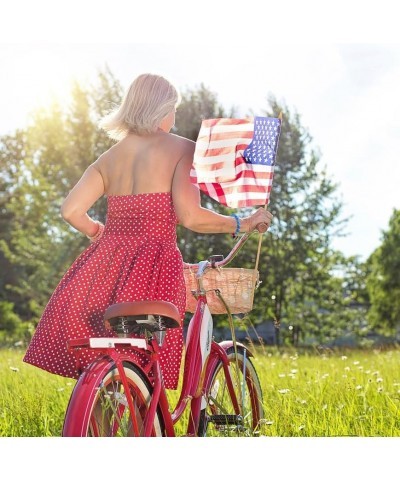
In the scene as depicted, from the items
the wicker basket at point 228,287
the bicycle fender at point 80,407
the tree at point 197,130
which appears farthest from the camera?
the tree at point 197,130

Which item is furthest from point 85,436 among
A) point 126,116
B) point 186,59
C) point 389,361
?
point 186,59

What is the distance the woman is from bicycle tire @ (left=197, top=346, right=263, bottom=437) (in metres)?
0.27

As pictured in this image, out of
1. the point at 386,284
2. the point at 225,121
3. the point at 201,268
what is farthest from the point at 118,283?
the point at 386,284

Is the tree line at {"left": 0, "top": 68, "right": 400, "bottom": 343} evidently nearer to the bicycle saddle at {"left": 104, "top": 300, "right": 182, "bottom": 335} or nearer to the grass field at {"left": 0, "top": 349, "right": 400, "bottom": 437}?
the grass field at {"left": 0, "top": 349, "right": 400, "bottom": 437}

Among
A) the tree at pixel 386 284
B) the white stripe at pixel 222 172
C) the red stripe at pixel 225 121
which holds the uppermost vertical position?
the red stripe at pixel 225 121

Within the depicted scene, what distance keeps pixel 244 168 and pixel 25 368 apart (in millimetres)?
4138

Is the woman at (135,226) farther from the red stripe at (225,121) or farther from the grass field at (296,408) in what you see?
the grass field at (296,408)

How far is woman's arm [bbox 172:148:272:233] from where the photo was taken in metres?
3.00

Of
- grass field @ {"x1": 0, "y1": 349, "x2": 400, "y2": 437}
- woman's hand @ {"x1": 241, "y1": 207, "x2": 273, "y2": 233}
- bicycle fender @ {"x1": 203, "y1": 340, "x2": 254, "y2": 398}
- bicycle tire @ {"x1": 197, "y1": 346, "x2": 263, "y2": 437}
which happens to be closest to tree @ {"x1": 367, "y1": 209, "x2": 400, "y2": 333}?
grass field @ {"x1": 0, "y1": 349, "x2": 400, "y2": 437}

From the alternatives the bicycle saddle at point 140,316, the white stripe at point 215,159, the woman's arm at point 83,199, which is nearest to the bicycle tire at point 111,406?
the bicycle saddle at point 140,316

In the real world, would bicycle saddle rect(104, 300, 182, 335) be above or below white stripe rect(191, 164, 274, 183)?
below

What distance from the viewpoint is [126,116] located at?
3.06 m

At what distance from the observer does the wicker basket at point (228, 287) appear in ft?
10.2
